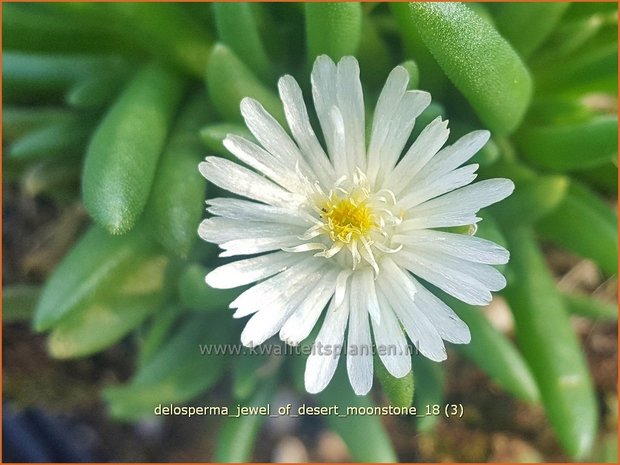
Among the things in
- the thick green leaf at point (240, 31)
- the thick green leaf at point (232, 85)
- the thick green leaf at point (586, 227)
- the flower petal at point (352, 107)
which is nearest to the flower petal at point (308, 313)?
the flower petal at point (352, 107)

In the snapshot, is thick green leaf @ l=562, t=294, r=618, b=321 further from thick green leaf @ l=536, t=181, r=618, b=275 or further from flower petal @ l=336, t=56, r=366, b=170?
flower petal @ l=336, t=56, r=366, b=170

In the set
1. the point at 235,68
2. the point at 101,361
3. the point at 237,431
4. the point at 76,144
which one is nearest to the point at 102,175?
the point at 235,68

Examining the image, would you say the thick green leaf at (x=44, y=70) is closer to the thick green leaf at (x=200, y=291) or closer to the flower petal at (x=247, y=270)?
the thick green leaf at (x=200, y=291)

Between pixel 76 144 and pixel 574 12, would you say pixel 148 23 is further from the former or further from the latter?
pixel 574 12

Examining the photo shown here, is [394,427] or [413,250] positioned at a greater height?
[394,427]

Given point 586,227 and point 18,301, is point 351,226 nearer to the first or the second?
point 586,227

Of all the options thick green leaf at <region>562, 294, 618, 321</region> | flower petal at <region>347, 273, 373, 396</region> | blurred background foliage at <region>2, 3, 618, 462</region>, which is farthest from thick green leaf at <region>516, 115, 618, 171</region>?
flower petal at <region>347, 273, 373, 396</region>
